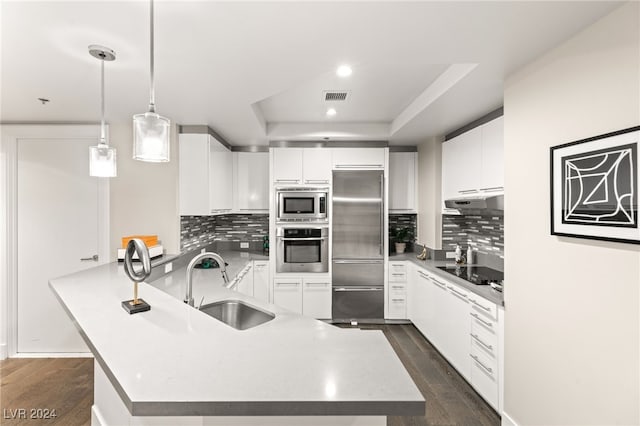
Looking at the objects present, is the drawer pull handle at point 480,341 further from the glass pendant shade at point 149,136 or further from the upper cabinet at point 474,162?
the glass pendant shade at point 149,136

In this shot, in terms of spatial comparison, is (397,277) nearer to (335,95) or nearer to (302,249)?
(302,249)

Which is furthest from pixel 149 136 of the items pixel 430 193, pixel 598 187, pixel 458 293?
pixel 430 193

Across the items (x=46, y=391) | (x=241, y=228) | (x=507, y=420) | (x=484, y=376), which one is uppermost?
(x=241, y=228)

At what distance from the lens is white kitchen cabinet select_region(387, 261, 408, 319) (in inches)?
162

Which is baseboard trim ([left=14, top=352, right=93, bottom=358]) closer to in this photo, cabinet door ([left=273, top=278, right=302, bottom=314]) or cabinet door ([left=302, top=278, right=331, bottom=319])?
cabinet door ([left=273, top=278, right=302, bottom=314])

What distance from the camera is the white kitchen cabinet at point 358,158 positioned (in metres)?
4.08

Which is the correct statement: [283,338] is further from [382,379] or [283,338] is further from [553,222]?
[553,222]

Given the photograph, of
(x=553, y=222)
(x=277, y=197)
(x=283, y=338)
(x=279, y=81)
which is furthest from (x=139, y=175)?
(x=553, y=222)

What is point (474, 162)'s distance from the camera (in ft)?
10.2

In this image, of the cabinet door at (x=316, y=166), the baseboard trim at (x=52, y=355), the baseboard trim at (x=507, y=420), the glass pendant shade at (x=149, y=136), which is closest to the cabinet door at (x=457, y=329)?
the baseboard trim at (x=507, y=420)

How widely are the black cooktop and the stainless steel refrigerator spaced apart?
Answer: 36.0 inches

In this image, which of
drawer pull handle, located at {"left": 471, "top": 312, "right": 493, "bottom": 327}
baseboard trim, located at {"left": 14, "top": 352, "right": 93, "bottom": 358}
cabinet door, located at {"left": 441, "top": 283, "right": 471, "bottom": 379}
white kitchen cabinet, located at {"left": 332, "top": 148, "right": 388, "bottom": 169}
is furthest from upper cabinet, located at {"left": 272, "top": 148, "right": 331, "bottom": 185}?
baseboard trim, located at {"left": 14, "top": 352, "right": 93, "bottom": 358}

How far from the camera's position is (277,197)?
405cm

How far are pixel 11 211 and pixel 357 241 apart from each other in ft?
12.1
